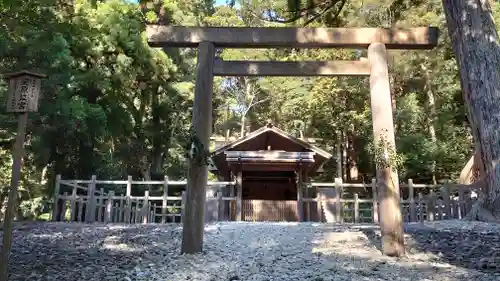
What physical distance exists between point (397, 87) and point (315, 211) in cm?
926

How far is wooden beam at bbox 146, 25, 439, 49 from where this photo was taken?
6.00m

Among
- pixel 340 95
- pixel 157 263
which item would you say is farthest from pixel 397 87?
Result: pixel 157 263

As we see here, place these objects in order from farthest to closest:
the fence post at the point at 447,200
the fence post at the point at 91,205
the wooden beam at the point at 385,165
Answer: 1. the fence post at the point at 91,205
2. the fence post at the point at 447,200
3. the wooden beam at the point at 385,165

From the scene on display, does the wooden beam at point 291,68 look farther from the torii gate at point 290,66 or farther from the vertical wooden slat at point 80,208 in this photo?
the vertical wooden slat at point 80,208

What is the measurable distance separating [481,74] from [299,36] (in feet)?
8.65

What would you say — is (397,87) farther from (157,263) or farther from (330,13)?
(157,263)

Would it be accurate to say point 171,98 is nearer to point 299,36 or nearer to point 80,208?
point 80,208

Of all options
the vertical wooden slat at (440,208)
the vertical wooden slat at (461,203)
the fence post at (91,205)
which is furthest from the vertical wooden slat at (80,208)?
the vertical wooden slat at (461,203)

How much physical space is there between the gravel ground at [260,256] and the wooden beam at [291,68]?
2.63 m

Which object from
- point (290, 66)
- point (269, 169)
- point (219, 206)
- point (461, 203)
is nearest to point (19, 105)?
Answer: point (290, 66)

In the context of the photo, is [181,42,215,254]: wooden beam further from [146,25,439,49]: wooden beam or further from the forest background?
the forest background

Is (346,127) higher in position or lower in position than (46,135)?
higher

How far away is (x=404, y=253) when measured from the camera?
17.3 feet

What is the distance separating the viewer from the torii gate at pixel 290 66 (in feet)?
18.1
